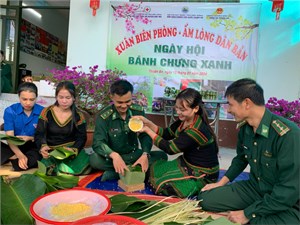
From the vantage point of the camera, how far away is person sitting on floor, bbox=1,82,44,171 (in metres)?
2.58

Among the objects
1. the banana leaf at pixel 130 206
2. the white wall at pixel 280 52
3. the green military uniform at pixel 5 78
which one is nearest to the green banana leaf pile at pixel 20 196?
the banana leaf at pixel 130 206

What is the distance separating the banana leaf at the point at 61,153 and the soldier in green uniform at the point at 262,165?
49.1 inches

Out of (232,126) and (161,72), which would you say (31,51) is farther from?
(232,126)

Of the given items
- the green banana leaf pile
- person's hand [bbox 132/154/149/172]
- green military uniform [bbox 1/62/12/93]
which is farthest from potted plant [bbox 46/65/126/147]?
green military uniform [bbox 1/62/12/93]

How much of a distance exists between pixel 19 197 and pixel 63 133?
1.37 m

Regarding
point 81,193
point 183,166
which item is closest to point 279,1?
point 183,166

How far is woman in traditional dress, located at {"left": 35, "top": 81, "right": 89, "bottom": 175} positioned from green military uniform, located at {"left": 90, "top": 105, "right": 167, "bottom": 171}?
0.56 ft

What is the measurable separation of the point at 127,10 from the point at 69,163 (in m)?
Result: 3.10

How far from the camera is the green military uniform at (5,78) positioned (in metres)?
5.86

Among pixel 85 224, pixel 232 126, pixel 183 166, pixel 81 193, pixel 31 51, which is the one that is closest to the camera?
pixel 85 224

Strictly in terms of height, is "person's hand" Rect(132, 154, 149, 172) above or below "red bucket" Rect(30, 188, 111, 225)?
below

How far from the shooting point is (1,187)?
129 cm

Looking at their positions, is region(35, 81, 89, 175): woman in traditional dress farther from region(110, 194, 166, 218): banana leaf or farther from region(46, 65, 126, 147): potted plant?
region(110, 194, 166, 218): banana leaf

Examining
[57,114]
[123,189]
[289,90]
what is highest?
[289,90]
